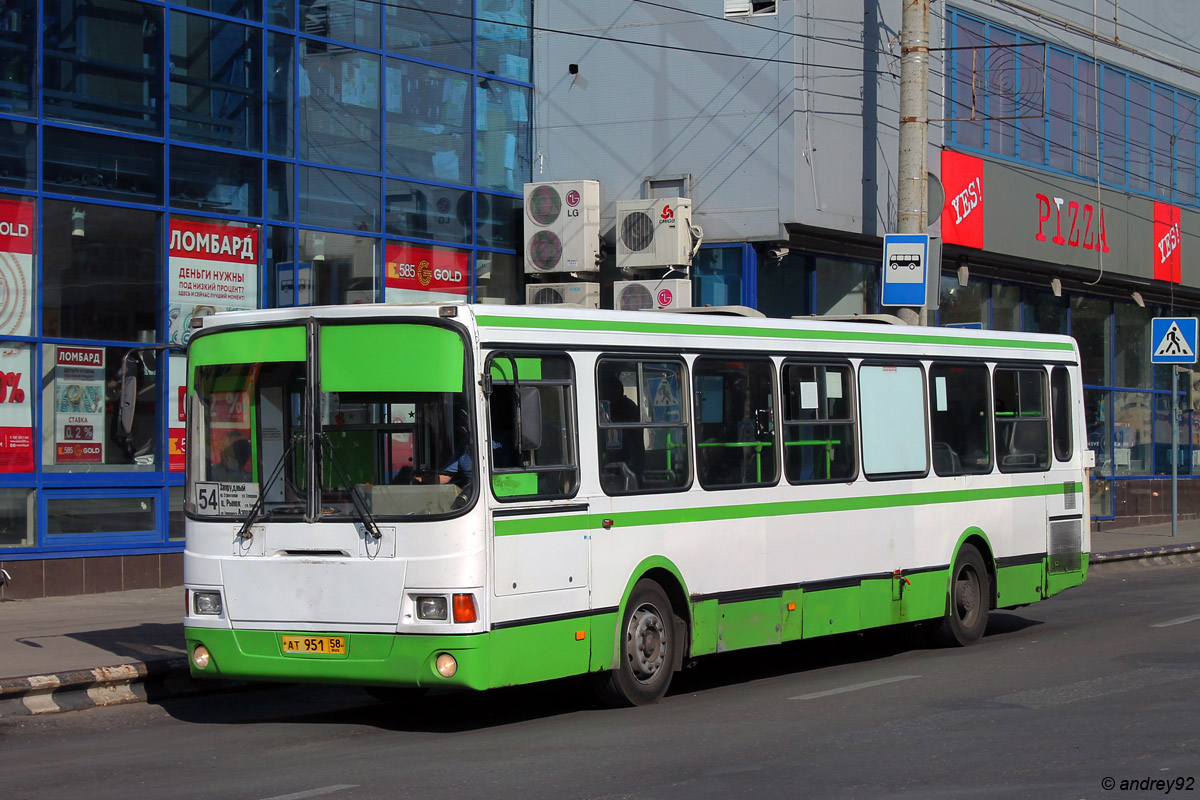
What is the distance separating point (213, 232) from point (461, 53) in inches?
197

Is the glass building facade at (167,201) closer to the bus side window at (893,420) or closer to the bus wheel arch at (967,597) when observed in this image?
the bus side window at (893,420)

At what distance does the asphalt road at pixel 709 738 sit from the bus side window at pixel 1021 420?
2.07 meters

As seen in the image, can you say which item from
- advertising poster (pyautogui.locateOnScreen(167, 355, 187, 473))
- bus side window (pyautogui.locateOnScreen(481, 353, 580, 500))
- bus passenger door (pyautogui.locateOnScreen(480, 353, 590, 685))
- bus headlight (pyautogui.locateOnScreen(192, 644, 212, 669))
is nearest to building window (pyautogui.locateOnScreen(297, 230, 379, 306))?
advertising poster (pyautogui.locateOnScreen(167, 355, 187, 473))

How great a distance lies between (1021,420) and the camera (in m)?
14.5

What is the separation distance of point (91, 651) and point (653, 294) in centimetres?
1084

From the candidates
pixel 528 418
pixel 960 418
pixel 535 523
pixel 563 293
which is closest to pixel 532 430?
pixel 528 418

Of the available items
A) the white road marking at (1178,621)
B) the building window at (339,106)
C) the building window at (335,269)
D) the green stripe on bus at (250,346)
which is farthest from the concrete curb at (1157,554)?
the green stripe on bus at (250,346)

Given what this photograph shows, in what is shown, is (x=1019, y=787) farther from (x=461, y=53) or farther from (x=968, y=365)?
(x=461, y=53)

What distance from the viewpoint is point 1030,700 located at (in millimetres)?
10109

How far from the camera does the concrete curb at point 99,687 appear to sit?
10398 millimetres

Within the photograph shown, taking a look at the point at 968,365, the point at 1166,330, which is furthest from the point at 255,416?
the point at 1166,330

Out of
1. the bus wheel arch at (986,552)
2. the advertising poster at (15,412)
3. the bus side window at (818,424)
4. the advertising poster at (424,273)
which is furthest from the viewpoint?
the advertising poster at (424,273)

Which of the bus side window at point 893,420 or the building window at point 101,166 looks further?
the building window at point 101,166

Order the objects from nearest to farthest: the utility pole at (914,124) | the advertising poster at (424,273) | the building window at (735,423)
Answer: the building window at (735,423), the utility pole at (914,124), the advertising poster at (424,273)
